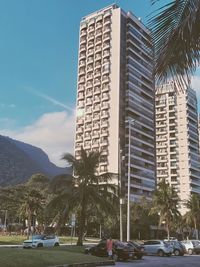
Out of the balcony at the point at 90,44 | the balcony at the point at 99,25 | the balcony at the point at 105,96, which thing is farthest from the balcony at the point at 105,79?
the balcony at the point at 99,25

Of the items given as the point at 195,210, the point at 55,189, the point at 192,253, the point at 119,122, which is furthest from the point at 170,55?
the point at 119,122

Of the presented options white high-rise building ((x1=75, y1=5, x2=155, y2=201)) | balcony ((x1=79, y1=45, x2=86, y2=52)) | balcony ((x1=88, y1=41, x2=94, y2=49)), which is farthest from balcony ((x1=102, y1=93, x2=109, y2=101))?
balcony ((x1=79, y1=45, x2=86, y2=52))

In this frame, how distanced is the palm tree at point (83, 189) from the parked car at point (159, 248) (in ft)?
18.2

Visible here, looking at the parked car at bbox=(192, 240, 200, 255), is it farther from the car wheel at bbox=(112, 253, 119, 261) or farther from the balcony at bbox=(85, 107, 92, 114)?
the balcony at bbox=(85, 107, 92, 114)

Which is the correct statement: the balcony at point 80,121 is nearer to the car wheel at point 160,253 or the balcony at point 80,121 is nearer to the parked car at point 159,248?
the parked car at point 159,248

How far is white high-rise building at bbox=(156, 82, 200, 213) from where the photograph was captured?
146375 millimetres

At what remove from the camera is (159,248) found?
40.3 metres

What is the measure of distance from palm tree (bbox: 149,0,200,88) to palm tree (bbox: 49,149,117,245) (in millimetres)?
34569

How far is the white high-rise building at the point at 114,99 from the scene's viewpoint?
388 ft

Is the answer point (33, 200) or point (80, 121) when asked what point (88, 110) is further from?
point (33, 200)

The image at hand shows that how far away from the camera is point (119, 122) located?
11756cm

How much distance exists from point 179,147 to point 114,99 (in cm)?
4239

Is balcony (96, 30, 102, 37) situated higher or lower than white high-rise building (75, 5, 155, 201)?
higher

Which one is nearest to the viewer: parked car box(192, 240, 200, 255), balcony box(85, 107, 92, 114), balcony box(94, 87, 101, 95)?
parked car box(192, 240, 200, 255)
